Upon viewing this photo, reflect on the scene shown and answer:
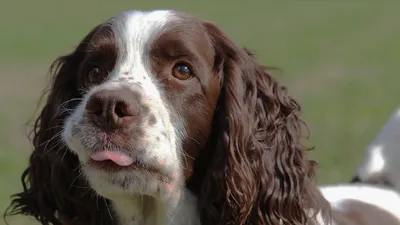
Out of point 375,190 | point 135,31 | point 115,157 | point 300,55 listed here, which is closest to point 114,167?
point 115,157

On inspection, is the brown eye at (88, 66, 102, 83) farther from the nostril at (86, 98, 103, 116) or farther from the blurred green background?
the blurred green background

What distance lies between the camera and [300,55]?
27391 millimetres

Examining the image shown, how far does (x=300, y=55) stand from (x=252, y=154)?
22.5 meters

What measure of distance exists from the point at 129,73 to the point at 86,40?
0.57 metres

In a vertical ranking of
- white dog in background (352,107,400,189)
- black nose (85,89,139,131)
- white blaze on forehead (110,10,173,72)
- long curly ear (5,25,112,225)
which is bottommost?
long curly ear (5,25,112,225)

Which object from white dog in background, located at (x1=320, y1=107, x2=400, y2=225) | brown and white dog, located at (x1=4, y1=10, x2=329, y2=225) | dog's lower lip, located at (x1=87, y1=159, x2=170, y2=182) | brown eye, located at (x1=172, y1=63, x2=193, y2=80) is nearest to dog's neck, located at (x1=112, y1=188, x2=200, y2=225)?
brown and white dog, located at (x1=4, y1=10, x2=329, y2=225)

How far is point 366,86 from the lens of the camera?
20453 mm

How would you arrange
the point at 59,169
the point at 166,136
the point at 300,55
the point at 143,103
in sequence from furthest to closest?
the point at 300,55 → the point at 59,169 → the point at 166,136 → the point at 143,103

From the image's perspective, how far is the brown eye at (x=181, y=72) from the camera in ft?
15.7

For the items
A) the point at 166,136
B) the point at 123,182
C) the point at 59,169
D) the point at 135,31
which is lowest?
the point at 59,169

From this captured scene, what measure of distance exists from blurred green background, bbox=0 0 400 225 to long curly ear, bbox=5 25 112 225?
615mm

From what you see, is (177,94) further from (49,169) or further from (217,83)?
(49,169)

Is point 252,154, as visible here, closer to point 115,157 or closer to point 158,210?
point 158,210

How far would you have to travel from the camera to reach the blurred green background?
12.7m
